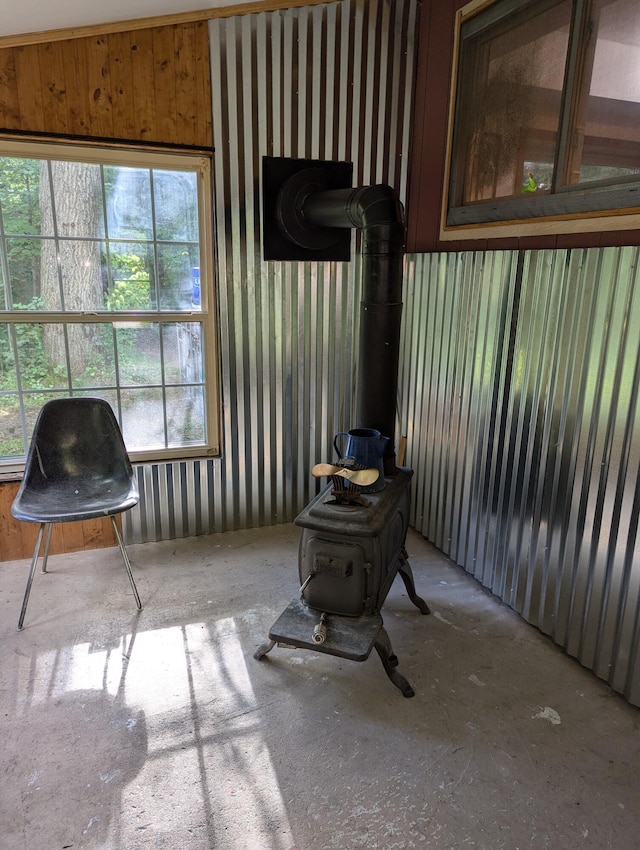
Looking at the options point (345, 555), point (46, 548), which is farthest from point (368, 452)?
point (46, 548)

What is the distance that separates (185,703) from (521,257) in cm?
236

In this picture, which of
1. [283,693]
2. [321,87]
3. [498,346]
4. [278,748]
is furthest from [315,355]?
[278,748]

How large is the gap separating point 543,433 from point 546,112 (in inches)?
55.9

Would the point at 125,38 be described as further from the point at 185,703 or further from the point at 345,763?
the point at 345,763

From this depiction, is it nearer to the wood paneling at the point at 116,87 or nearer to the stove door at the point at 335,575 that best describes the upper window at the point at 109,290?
the wood paneling at the point at 116,87

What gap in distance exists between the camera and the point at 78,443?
2.98 m

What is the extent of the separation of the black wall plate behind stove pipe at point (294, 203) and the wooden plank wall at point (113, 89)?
1.34 ft

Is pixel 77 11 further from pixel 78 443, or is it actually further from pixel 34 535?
pixel 34 535

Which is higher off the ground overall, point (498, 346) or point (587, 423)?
point (498, 346)

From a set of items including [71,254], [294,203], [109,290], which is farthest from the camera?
[294,203]

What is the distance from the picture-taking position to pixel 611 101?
2197 millimetres

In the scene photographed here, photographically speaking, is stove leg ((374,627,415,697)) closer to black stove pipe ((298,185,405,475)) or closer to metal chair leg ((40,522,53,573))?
black stove pipe ((298,185,405,475))

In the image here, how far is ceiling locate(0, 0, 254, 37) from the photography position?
229cm

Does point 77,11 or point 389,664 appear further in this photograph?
point 77,11
